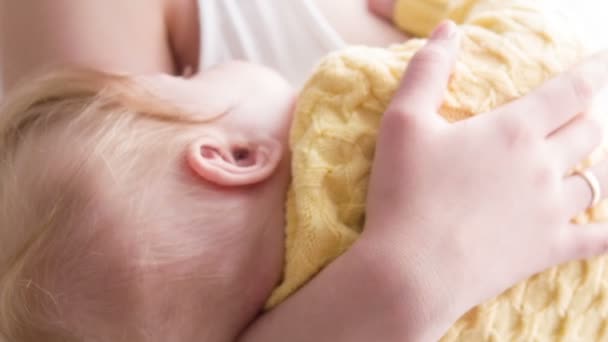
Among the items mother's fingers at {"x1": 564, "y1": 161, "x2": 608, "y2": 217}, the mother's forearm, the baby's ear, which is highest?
the baby's ear

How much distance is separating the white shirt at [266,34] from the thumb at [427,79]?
1.29 feet

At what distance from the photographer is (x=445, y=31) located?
0.68 meters

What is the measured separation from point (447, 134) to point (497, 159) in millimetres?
57

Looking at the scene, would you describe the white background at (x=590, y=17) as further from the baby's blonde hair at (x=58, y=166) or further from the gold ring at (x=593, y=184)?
the baby's blonde hair at (x=58, y=166)

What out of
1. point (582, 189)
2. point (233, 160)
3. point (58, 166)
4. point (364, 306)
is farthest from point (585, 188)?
point (58, 166)

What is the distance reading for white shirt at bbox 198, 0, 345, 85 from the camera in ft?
3.40

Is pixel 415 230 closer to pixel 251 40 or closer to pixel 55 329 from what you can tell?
pixel 55 329

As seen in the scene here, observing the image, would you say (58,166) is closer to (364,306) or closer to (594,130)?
(364,306)

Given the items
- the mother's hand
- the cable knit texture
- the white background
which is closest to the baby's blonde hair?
the cable knit texture

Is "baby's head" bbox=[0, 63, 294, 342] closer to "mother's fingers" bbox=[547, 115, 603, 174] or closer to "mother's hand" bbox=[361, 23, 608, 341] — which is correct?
"mother's hand" bbox=[361, 23, 608, 341]

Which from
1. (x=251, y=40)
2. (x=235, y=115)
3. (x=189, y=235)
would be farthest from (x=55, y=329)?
(x=251, y=40)

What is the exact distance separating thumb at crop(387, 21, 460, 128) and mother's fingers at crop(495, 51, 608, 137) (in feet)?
0.23

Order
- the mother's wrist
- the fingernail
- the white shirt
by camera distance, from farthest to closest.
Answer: the white shirt < the fingernail < the mother's wrist

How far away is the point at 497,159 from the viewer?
61cm
